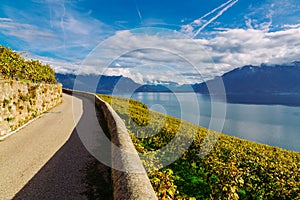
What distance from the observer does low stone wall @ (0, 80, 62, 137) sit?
11.6 metres

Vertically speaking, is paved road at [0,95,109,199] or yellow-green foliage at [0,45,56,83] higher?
yellow-green foliage at [0,45,56,83]

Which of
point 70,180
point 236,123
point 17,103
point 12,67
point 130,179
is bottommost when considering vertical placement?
point 236,123

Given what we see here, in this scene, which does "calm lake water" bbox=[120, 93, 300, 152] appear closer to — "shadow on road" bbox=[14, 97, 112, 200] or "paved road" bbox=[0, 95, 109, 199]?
"paved road" bbox=[0, 95, 109, 199]

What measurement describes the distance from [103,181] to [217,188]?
364cm

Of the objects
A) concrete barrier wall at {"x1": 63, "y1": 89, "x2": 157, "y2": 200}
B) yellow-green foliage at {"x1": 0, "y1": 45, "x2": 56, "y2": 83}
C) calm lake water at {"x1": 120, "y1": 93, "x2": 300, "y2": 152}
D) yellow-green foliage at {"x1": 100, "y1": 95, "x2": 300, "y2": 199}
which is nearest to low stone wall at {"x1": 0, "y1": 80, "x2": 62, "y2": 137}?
yellow-green foliage at {"x1": 0, "y1": 45, "x2": 56, "y2": 83}

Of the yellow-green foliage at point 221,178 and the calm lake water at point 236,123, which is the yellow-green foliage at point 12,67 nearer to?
the yellow-green foliage at point 221,178

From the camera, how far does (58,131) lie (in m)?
13.2

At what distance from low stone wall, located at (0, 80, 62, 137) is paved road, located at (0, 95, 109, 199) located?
3.06 feet

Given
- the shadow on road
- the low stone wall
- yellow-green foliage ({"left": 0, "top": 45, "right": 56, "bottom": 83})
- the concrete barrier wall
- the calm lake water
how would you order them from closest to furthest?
the concrete barrier wall, the shadow on road, the low stone wall, yellow-green foliage ({"left": 0, "top": 45, "right": 56, "bottom": 83}), the calm lake water

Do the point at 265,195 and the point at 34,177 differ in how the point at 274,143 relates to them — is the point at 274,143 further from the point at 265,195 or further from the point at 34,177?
the point at 34,177

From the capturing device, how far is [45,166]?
7738 millimetres

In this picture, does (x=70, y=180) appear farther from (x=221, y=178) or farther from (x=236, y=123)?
(x=236, y=123)

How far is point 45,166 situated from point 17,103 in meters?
7.55

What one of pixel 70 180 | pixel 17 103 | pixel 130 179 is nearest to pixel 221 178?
pixel 130 179
